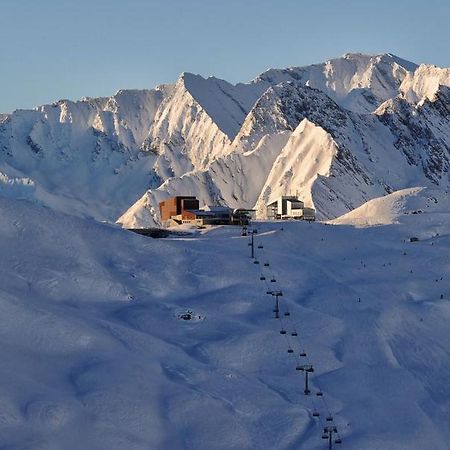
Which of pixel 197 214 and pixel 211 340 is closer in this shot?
pixel 211 340

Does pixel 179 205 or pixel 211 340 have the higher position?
pixel 179 205

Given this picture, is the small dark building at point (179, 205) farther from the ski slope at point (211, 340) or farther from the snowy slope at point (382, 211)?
the ski slope at point (211, 340)

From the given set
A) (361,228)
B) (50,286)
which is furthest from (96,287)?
(361,228)

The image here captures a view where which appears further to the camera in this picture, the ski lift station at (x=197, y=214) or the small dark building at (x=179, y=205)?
the small dark building at (x=179, y=205)

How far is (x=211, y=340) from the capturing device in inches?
2014

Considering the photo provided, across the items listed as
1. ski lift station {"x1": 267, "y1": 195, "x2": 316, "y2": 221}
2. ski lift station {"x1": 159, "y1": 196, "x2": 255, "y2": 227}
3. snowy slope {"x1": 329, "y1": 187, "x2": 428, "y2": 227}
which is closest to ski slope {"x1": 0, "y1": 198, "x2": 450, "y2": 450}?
snowy slope {"x1": 329, "y1": 187, "x2": 428, "y2": 227}

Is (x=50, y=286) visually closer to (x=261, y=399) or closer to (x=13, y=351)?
(x=13, y=351)

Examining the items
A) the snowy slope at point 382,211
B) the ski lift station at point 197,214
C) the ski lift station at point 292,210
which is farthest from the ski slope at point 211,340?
the ski lift station at point 292,210

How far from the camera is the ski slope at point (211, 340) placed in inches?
1613

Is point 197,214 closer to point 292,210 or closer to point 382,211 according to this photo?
point 292,210

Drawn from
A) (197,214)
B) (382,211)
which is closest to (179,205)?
(197,214)

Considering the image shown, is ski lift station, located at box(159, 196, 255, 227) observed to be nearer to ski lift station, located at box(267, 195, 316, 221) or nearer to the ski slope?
ski lift station, located at box(267, 195, 316, 221)

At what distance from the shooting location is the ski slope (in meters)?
41.0

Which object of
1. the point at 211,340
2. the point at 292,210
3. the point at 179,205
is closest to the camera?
the point at 211,340
